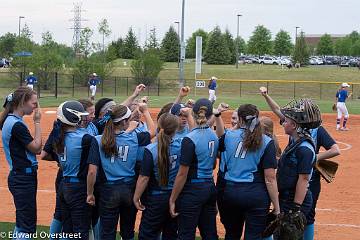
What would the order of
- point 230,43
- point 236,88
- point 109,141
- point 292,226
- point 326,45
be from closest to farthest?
A: point 292,226 < point 109,141 < point 236,88 < point 230,43 < point 326,45

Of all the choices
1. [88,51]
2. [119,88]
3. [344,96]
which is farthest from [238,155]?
[88,51]

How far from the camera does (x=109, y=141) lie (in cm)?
603

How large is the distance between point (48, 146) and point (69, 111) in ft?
1.92

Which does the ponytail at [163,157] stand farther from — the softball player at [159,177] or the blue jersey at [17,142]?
the blue jersey at [17,142]

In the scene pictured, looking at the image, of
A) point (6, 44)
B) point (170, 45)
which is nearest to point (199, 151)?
point (170, 45)

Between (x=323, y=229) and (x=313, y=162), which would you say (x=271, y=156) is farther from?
(x=323, y=229)

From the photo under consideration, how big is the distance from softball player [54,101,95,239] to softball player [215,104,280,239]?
1.54 metres

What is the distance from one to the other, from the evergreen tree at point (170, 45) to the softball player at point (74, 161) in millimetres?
77885

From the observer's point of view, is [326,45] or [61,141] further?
[326,45]

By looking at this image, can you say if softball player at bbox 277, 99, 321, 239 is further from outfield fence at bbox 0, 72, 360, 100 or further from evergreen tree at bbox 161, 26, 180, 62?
evergreen tree at bbox 161, 26, 180, 62

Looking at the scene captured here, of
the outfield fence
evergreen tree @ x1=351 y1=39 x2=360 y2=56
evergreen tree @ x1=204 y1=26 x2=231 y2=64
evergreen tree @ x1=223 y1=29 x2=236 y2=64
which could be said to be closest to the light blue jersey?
the outfield fence

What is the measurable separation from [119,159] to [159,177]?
48cm

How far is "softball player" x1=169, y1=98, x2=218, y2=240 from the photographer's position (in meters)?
5.94

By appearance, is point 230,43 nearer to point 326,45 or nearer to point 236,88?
point 326,45
